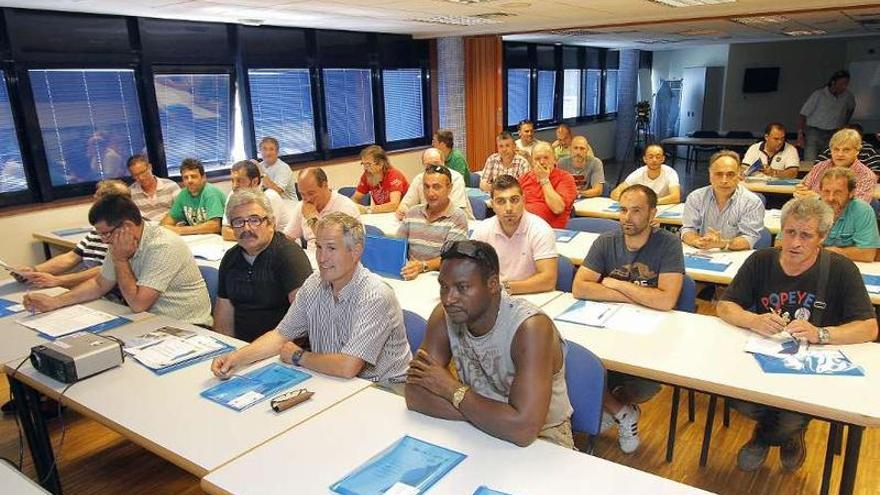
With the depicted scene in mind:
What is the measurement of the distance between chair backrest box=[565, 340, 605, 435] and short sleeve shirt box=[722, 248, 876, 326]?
100cm

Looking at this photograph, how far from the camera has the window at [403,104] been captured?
28.4ft

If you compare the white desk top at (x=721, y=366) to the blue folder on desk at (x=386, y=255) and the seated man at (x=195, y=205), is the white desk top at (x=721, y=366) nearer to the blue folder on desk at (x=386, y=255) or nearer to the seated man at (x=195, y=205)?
the blue folder on desk at (x=386, y=255)

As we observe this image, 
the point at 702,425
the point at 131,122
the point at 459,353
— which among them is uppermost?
the point at 131,122

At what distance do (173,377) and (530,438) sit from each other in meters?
1.42

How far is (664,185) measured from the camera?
18.5ft

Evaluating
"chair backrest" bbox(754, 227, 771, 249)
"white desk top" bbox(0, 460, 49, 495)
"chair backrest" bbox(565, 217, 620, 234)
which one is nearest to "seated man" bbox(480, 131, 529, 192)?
"chair backrest" bbox(565, 217, 620, 234)

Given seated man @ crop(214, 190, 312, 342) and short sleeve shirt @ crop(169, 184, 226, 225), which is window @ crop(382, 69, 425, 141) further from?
seated man @ crop(214, 190, 312, 342)

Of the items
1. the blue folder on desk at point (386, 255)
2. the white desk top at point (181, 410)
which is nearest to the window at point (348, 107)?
the blue folder on desk at point (386, 255)

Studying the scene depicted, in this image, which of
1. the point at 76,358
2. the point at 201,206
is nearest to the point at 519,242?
the point at 76,358

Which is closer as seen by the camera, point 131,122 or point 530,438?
point 530,438

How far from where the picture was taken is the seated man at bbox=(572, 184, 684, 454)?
2.81m

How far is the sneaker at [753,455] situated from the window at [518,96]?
28.3 ft

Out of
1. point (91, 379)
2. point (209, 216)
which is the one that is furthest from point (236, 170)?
point (91, 379)

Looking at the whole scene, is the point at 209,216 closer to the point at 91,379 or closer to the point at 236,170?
the point at 236,170
